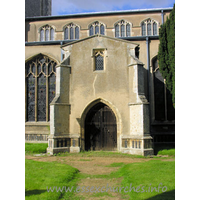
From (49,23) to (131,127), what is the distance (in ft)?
47.0

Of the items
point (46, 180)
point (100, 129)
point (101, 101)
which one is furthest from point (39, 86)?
point (46, 180)

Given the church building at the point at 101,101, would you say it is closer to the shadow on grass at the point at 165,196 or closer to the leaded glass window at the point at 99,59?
the leaded glass window at the point at 99,59

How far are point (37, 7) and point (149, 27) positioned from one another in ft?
45.5

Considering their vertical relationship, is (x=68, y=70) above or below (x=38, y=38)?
below

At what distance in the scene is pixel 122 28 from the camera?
68.1 feet

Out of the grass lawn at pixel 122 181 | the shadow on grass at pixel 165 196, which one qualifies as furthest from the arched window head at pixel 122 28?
the shadow on grass at pixel 165 196

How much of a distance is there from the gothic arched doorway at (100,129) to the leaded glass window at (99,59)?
7.52 ft

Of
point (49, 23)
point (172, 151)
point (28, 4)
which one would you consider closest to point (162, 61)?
point (172, 151)

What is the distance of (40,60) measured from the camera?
18.2 m

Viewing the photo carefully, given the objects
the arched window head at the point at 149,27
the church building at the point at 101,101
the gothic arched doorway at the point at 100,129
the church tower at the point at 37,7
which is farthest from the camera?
the church tower at the point at 37,7

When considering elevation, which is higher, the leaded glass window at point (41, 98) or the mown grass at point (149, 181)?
the leaded glass window at point (41, 98)

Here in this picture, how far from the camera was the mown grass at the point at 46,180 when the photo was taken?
18.1 ft

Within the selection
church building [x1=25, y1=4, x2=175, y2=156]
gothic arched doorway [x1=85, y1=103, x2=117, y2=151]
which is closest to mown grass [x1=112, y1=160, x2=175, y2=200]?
church building [x1=25, y1=4, x2=175, y2=156]

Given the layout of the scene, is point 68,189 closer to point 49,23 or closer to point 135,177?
point 135,177
